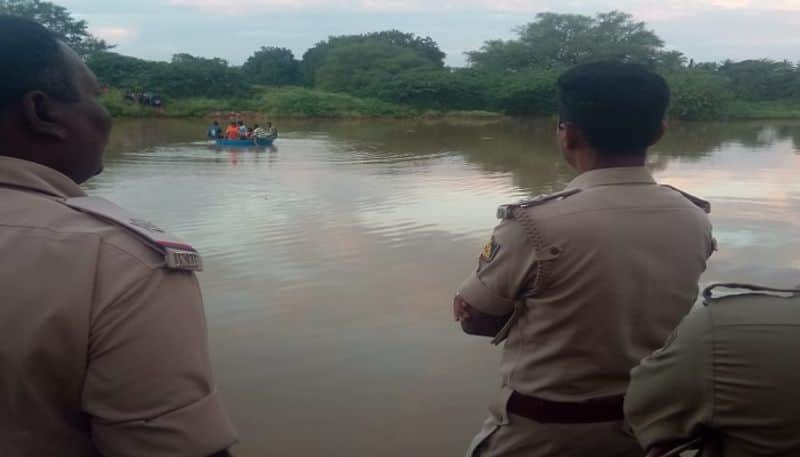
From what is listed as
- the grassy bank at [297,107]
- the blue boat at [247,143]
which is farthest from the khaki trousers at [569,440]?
the grassy bank at [297,107]

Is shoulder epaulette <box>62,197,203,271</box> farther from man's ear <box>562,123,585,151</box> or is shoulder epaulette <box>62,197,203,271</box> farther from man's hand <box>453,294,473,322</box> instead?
man's ear <box>562,123,585,151</box>

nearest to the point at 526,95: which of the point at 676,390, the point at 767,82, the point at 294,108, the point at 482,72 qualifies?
the point at 482,72

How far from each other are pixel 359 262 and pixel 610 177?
576cm

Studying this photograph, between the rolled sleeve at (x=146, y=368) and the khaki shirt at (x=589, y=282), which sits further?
the khaki shirt at (x=589, y=282)

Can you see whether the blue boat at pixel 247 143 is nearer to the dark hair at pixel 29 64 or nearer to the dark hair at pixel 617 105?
the dark hair at pixel 617 105

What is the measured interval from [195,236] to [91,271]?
792 centimetres

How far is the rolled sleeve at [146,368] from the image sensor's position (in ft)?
3.70

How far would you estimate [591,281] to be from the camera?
69.5 inches

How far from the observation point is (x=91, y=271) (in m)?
1.12

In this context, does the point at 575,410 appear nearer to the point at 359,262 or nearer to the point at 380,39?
the point at 359,262

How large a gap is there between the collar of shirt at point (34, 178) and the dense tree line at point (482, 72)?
130 feet

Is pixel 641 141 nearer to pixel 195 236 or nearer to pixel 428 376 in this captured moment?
pixel 428 376

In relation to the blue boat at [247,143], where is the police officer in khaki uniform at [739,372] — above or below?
above

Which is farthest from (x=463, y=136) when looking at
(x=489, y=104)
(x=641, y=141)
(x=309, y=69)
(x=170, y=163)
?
(x=309, y=69)
